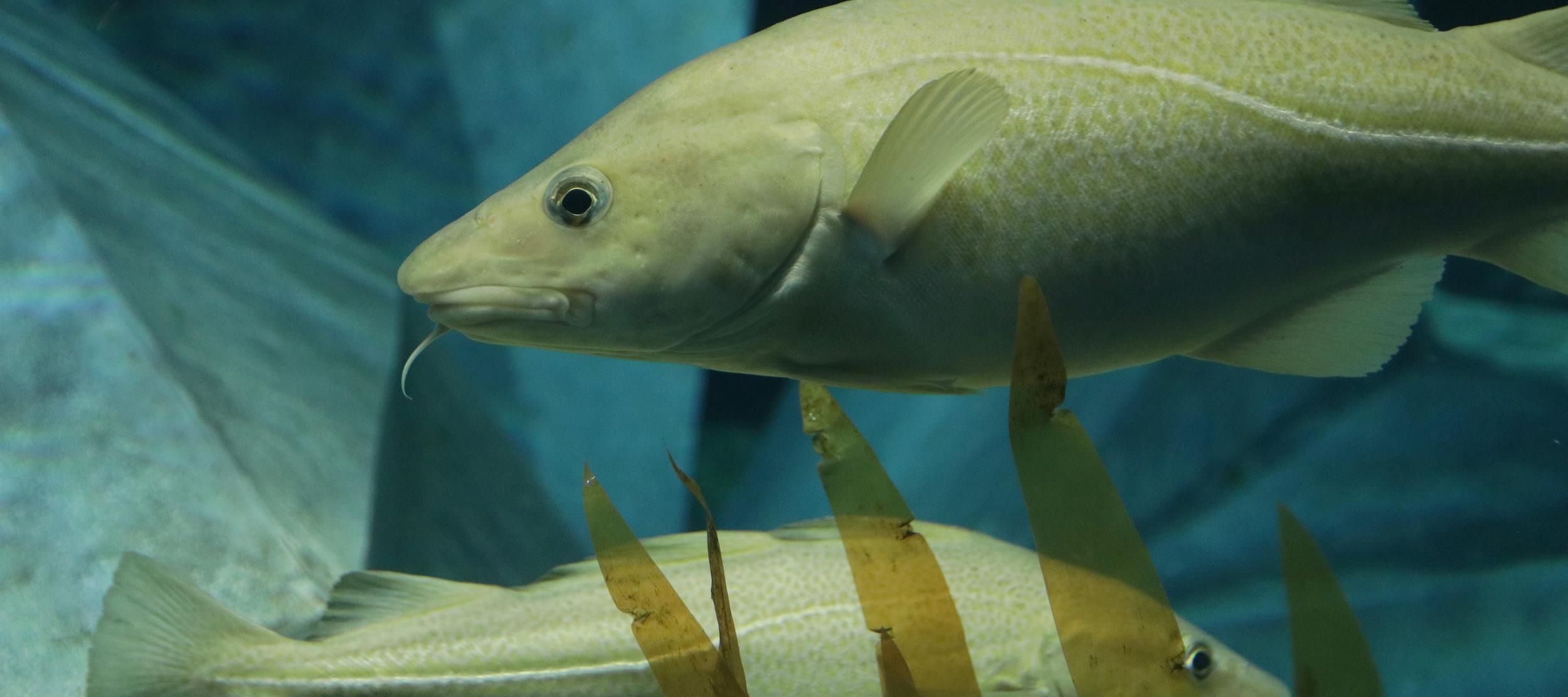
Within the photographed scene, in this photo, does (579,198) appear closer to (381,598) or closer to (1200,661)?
(381,598)

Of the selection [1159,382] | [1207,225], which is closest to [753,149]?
[1207,225]

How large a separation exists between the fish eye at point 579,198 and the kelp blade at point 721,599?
1.02ft

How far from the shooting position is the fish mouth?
112cm

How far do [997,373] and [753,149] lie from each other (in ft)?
1.50

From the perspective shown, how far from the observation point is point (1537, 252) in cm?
138

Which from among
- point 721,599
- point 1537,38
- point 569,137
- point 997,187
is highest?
point 569,137

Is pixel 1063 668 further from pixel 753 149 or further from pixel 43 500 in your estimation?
pixel 43 500

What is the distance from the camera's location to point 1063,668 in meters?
1.84

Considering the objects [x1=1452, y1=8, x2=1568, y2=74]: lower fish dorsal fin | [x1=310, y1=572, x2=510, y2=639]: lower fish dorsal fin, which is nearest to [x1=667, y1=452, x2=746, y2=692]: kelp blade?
[x1=310, y1=572, x2=510, y2=639]: lower fish dorsal fin

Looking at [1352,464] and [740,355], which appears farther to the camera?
[1352,464]

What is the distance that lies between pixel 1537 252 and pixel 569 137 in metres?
5.16

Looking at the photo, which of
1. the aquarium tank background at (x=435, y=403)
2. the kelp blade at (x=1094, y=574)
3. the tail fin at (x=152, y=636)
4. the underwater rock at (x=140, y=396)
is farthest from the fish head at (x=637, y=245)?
the underwater rock at (x=140, y=396)

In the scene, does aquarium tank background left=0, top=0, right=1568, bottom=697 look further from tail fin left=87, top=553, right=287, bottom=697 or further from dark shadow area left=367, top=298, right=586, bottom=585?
tail fin left=87, top=553, right=287, bottom=697

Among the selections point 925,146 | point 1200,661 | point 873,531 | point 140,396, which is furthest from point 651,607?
point 140,396
